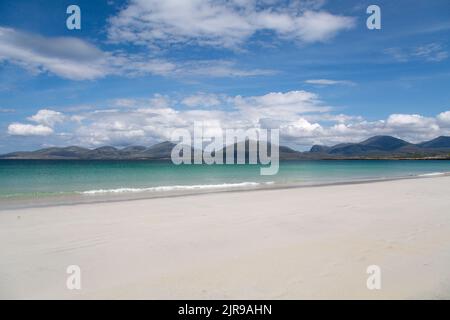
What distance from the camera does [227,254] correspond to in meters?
6.30

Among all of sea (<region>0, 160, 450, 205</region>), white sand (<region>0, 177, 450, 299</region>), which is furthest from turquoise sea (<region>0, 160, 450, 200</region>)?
white sand (<region>0, 177, 450, 299</region>)

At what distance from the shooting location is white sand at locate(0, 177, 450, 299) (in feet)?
15.3

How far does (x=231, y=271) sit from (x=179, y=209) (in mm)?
7071

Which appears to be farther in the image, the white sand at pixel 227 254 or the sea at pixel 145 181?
the sea at pixel 145 181

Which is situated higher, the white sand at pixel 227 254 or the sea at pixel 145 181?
the white sand at pixel 227 254

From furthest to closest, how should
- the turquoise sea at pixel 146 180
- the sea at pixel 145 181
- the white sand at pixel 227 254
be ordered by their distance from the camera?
the turquoise sea at pixel 146 180
the sea at pixel 145 181
the white sand at pixel 227 254

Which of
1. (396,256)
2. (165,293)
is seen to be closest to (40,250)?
(165,293)

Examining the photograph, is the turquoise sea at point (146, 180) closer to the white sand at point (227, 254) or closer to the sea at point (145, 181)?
the sea at point (145, 181)

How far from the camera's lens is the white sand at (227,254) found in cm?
465

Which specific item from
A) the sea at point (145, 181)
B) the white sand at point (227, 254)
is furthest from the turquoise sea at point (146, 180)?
the white sand at point (227, 254)

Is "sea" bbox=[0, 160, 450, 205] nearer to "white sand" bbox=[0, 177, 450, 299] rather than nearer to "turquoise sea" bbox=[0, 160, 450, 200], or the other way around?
"turquoise sea" bbox=[0, 160, 450, 200]

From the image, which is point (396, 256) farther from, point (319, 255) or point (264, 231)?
point (264, 231)

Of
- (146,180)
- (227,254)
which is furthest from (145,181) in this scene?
(227,254)

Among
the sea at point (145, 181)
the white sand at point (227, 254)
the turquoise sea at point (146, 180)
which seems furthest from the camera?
the turquoise sea at point (146, 180)
